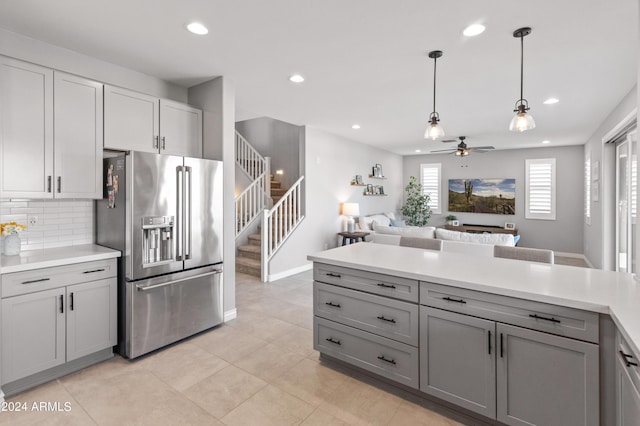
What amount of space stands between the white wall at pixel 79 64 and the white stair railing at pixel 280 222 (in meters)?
2.26

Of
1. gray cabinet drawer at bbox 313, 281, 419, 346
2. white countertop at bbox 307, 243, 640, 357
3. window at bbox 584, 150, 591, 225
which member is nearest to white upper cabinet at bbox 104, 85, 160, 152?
white countertop at bbox 307, 243, 640, 357

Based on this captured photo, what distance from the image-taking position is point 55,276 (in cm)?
247

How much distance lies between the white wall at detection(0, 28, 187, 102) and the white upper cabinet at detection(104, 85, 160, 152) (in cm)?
27

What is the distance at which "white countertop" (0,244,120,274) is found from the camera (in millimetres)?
2309

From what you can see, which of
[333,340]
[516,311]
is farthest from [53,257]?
[516,311]

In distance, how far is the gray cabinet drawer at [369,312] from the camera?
219 centimetres

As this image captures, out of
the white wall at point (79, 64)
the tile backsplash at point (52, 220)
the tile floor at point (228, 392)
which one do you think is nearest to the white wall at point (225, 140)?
the white wall at point (79, 64)

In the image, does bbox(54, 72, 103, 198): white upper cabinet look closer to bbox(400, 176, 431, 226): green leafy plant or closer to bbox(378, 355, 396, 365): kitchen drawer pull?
bbox(378, 355, 396, 365): kitchen drawer pull

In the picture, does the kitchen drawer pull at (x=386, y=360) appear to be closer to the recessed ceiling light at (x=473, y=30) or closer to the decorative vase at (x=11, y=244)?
the recessed ceiling light at (x=473, y=30)

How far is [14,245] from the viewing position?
8.45 feet

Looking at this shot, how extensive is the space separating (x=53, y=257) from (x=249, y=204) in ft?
13.0

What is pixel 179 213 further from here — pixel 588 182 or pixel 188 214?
pixel 588 182

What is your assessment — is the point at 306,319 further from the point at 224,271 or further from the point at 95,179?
the point at 95,179

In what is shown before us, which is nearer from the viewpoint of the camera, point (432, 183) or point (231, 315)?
point (231, 315)
